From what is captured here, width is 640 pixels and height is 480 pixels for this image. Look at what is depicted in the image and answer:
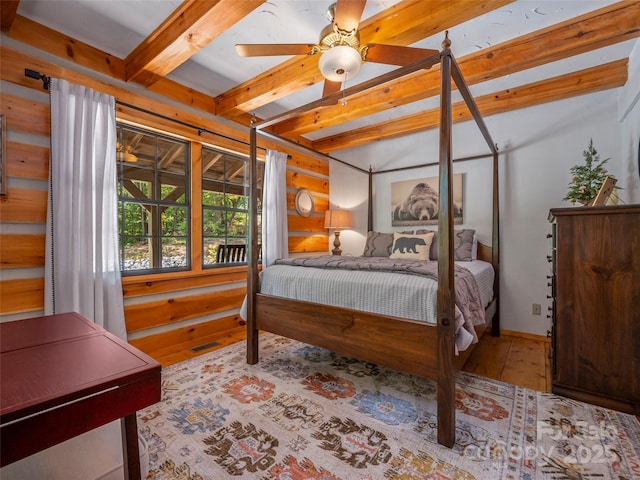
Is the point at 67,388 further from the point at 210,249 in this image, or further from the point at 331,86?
the point at 210,249

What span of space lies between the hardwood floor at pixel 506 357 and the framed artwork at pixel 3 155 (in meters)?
1.63

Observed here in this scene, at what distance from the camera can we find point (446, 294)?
4.94 feet

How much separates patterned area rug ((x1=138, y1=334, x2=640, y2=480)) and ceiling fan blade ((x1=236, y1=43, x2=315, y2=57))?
2.18 meters

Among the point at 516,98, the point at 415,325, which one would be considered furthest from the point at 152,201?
the point at 516,98

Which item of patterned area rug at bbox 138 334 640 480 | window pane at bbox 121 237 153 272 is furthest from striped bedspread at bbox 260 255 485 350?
window pane at bbox 121 237 153 272

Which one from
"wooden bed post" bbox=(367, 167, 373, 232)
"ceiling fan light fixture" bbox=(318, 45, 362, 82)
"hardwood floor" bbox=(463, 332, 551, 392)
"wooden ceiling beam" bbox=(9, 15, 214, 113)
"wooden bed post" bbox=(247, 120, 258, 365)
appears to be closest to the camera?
"ceiling fan light fixture" bbox=(318, 45, 362, 82)

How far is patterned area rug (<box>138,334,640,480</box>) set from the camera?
1.34 m

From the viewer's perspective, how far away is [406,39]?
1965 mm

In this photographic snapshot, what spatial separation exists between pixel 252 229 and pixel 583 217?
227cm

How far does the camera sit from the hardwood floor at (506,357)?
87.6 inches

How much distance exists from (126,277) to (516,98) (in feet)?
13.2

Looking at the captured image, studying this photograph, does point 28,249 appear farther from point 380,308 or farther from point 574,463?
point 574,463

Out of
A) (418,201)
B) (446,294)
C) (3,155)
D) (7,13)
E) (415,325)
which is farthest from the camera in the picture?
(418,201)

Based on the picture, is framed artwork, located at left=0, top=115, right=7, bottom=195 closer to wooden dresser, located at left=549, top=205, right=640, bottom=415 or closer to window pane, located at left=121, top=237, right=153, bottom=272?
window pane, located at left=121, top=237, right=153, bottom=272
